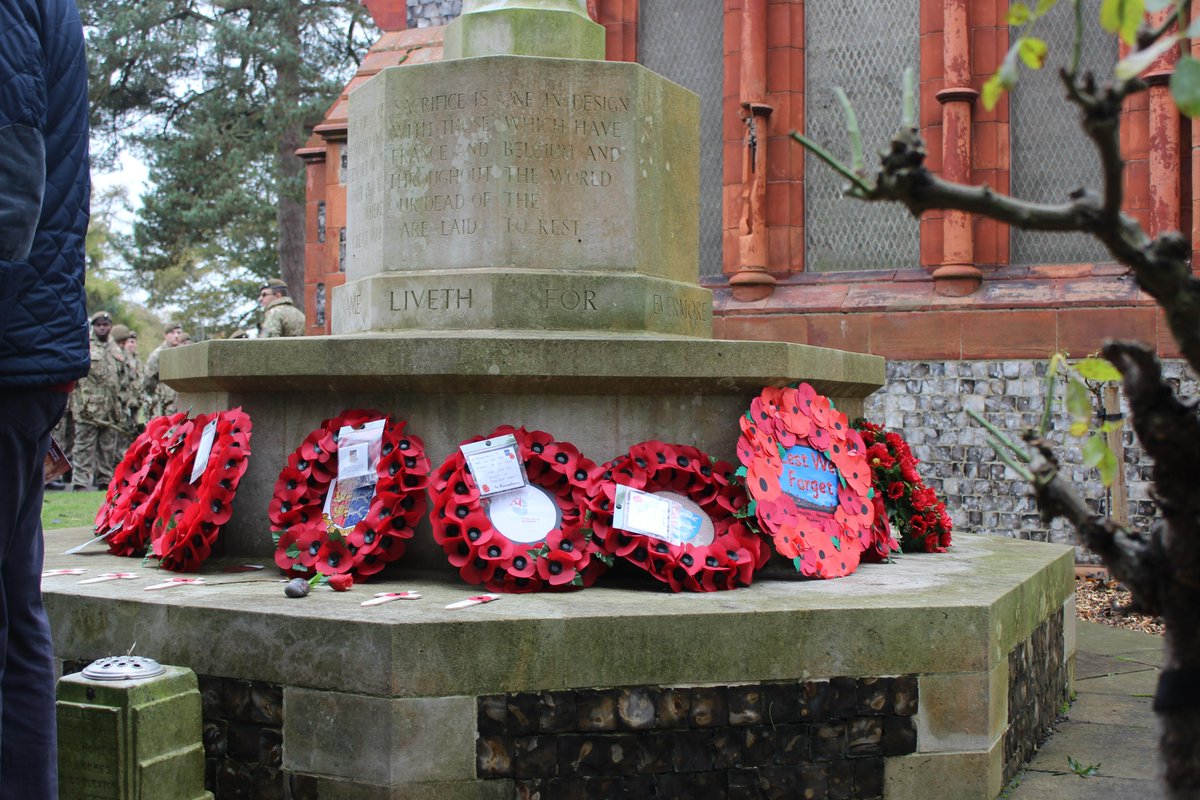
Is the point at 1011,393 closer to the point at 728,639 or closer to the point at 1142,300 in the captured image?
the point at 1142,300

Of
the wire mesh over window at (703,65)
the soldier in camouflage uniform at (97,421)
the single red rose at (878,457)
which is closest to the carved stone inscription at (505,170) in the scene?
the single red rose at (878,457)

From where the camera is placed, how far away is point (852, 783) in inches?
151

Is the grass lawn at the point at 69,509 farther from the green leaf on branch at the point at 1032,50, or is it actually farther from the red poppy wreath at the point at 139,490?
the green leaf on branch at the point at 1032,50

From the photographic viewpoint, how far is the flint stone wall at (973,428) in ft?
37.2

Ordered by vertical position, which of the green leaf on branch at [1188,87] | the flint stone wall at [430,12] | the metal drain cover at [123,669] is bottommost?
the metal drain cover at [123,669]

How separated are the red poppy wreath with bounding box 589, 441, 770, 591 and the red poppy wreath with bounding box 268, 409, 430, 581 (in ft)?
2.29

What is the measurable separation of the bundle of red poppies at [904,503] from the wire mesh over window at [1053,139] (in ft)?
23.0

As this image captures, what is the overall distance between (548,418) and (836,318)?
787 centimetres

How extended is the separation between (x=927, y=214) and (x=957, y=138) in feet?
2.52

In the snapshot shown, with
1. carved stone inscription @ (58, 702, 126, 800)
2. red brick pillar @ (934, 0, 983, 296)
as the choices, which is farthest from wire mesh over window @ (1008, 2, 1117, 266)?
carved stone inscription @ (58, 702, 126, 800)

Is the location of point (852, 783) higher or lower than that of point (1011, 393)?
lower

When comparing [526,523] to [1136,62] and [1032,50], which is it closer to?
[1032,50]

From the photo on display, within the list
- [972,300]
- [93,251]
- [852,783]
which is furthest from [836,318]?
[93,251]

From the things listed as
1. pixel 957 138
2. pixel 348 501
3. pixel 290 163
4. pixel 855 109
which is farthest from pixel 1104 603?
pixel 290 163
